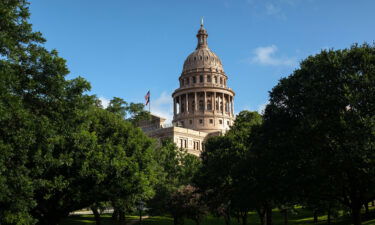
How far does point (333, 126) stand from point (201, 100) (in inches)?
4278

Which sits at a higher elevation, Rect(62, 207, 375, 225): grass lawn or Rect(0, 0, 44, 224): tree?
Rect(0, 0, 44, 224): tree

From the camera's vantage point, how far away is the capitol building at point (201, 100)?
130 metres

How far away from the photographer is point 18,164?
2433 centimetres

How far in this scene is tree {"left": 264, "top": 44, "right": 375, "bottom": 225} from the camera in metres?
27.7

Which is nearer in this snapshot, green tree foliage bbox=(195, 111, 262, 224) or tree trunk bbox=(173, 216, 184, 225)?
green tree foliage bbox=(195, 111, 262, 224)

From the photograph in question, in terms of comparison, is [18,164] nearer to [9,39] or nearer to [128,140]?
[9,39]

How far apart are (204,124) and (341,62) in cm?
10084

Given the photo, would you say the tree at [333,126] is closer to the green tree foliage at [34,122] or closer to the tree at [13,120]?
the green tree foliage at [34,122]

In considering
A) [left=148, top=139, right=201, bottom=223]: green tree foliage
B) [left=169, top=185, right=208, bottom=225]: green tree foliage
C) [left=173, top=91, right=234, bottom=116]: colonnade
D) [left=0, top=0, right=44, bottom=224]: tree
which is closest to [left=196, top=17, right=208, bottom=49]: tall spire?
[left=173, top=91, right=234, bottom=116]: colonnade

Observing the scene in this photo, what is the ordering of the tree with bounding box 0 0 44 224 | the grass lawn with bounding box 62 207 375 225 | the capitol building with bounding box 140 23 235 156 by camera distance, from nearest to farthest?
the tree with bounding box 0 0 44 224 < the grass lawn with bounding box 62 207 375 225 < the capitol building with bounding box 140 23 235 156

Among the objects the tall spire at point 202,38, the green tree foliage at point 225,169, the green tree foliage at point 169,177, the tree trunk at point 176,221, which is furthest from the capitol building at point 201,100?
the green tree foliage at point 225,169

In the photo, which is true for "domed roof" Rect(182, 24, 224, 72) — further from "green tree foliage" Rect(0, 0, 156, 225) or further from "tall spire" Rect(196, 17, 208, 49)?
"green tree foliage" Rect(0, 0, 156, 225)

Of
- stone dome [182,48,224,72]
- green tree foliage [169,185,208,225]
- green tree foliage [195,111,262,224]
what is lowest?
green tree foliage [169,185,208,225]

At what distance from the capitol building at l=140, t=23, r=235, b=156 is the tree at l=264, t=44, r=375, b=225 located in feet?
294
